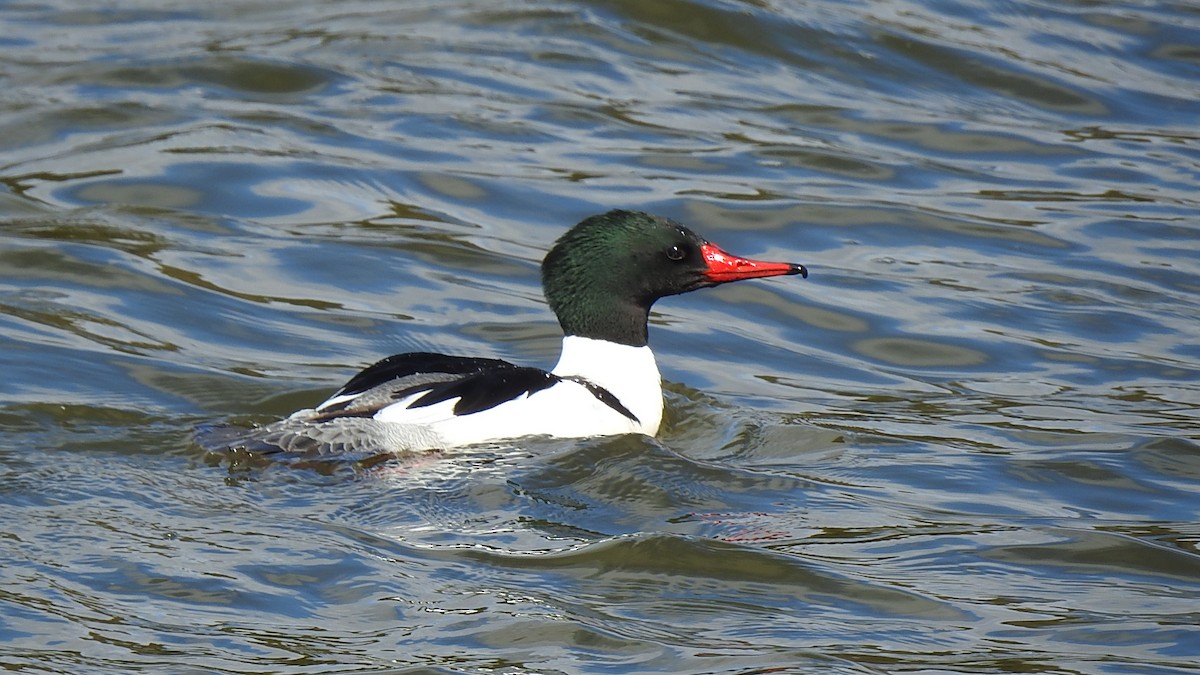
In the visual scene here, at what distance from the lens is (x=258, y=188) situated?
34.4ft

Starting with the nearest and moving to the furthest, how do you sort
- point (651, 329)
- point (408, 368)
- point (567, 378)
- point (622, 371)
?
point (408, 368)
point (567, 378)
point (622, 371)
point (651, 329)

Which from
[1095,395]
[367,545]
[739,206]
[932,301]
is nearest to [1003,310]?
[932,301]

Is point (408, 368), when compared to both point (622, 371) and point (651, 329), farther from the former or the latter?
point (651, 329)

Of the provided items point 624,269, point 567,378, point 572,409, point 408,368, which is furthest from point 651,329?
point 408,368

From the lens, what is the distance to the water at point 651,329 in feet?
17.0

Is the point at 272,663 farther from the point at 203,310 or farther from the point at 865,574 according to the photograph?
the point at 203,310

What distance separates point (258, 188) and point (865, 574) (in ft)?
19.6

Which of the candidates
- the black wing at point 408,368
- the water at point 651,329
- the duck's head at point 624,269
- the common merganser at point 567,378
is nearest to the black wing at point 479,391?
the common merganser at point 567,378

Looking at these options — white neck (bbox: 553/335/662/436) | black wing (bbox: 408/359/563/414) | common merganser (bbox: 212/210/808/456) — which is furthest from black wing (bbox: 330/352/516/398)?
white neck (bbox: 553/335/662/436)

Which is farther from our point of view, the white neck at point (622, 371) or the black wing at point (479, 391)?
the white neck at point (622, 371)

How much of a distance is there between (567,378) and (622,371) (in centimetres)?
27

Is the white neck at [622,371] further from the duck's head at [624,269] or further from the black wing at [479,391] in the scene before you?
the black wing at [479,391]

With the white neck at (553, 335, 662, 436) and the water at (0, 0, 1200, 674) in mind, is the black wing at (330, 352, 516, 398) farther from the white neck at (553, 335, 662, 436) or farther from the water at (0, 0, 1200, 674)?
the white neck at (553, 335, 662, 436)

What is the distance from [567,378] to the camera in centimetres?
728
